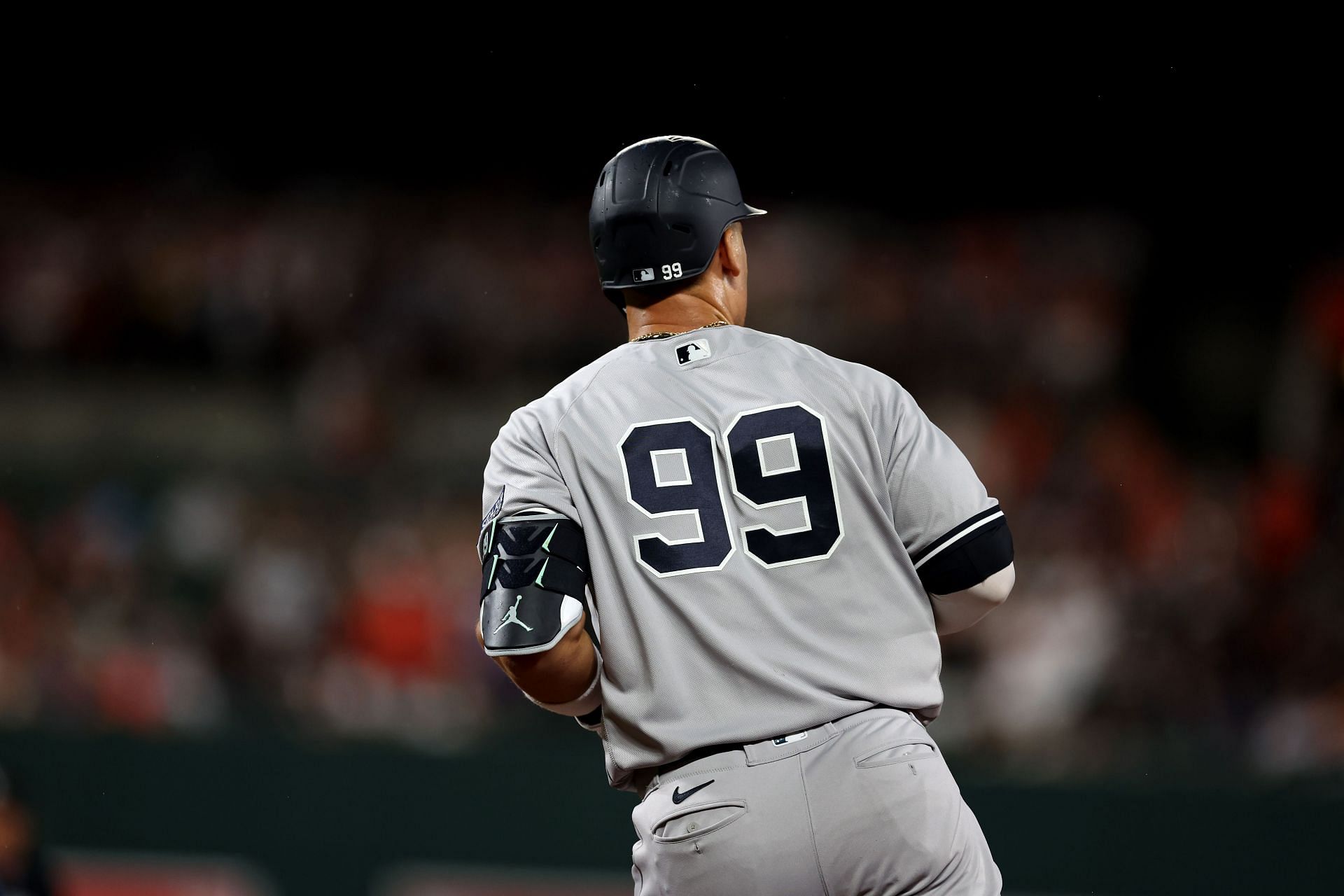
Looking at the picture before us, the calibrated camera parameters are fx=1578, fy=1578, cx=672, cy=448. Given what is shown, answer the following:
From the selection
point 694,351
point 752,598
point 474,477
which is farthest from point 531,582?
point 474,477

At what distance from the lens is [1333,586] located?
6.45 m

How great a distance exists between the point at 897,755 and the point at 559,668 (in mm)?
526

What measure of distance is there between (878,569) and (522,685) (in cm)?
58

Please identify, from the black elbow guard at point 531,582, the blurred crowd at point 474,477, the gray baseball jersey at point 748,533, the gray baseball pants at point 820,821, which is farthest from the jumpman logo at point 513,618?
the blurred crowd at point 474,477

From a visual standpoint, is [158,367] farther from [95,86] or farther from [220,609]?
[95,86]

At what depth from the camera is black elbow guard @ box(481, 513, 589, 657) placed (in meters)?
2.36

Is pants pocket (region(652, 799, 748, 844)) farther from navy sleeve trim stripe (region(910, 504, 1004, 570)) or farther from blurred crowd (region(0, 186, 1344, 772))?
blurred crowd (region(0, 186, 1344, 772))

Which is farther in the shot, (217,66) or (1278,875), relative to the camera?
(217,66)

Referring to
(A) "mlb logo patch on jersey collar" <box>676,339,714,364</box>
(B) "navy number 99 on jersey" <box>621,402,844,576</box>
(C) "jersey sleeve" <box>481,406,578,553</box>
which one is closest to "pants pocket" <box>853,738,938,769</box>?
(B) "navy number 99 on jersey" <box>621,402,844,576</box>

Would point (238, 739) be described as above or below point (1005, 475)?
below

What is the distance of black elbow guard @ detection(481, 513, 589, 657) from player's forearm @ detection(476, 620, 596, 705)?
0.07ft

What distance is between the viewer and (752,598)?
2398mm

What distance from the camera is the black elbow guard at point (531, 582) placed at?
7.73 ft

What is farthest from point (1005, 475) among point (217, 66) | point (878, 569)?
point (217, 66)
